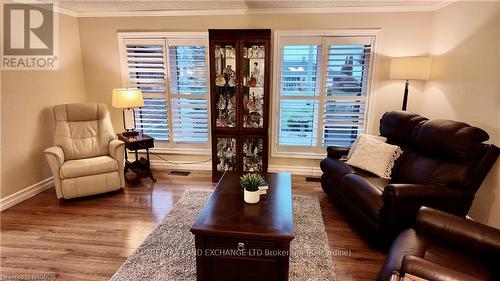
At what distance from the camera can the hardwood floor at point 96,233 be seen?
219 cm

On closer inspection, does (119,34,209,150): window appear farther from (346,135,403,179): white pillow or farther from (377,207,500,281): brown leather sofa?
(377,207,500,281): brown leather sofa

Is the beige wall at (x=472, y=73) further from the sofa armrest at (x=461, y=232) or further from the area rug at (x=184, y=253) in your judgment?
the area rug at (x=184, y=253)

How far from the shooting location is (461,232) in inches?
65.4

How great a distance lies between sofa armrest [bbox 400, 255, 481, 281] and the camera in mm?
1230

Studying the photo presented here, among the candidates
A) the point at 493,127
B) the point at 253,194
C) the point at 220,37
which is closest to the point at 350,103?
the point at 493,127

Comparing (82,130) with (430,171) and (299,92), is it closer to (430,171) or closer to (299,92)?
(299,92)

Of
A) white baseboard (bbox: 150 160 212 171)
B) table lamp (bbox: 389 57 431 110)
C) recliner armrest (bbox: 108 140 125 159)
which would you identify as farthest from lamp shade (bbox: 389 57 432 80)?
recliner armrest (bbox: 108 140 125 159)

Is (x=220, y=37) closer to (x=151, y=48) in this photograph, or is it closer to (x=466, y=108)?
(x=151, y=48)

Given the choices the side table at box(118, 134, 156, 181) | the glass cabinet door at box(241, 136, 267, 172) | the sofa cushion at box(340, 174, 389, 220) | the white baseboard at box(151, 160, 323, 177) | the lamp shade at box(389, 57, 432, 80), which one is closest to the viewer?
the sofa cushion at box(340, 174, 389, 220)

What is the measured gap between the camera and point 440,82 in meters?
3.35

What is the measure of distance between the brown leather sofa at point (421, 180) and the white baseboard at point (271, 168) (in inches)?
48.8

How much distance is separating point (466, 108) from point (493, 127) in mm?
418

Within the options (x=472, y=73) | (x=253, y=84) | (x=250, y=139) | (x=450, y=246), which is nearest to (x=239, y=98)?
(x=253, y=84)

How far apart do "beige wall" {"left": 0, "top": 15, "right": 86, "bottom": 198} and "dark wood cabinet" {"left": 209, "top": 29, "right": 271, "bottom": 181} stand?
2.14 metres
